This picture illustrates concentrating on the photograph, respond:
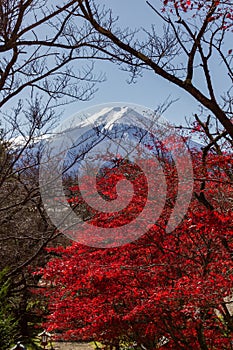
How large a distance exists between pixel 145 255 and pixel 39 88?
8.77 feet

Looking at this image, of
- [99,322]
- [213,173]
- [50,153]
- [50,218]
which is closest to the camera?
[213,173]

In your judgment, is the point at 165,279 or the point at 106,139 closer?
the point at 165,279

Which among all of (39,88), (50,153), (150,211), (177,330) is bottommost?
(177,330)

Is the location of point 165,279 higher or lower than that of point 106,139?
lower

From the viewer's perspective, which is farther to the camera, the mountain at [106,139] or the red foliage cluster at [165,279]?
the mountain at [106,139]

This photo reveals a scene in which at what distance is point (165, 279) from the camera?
5.73 m

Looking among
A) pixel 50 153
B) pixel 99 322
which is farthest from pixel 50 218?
pixel 99 322

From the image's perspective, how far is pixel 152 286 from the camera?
5.65 metres

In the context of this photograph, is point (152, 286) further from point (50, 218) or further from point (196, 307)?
point (50, 218)

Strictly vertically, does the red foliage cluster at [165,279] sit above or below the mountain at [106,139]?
→ below

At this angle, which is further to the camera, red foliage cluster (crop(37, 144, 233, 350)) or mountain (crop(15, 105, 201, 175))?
mountain (crop(15, 105, 201, 175))

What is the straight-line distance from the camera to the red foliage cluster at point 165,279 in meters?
4.74

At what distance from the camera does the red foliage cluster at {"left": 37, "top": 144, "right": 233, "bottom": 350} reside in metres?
4.74

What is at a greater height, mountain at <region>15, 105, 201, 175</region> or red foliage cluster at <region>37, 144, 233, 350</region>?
mountain at <region>15, 105, 201, 175</region>
